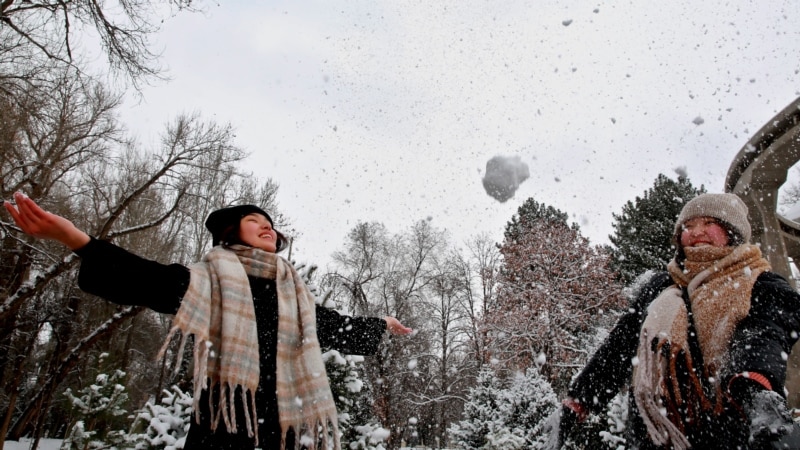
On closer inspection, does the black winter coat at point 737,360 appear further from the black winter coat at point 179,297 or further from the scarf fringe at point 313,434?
the black winter coat at point 179,297

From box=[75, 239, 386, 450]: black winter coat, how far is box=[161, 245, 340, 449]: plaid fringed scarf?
54mm

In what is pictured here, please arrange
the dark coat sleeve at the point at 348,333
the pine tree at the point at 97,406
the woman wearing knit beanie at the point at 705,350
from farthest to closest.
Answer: the pine tree at the point at 97,406 → the dark coat sleeve at the point at 348,333 → the woman wearing knit beanie at the point at 705,350

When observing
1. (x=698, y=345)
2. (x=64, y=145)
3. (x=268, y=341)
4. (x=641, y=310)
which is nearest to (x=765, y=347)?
(x=698, y=345)

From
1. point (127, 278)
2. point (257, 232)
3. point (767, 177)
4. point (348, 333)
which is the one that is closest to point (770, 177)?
point (767, 177)

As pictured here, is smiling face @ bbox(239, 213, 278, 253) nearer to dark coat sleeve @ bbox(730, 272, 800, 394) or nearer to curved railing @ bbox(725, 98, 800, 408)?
dark coat sleeve @ bbox(730, 272, 800, 394)

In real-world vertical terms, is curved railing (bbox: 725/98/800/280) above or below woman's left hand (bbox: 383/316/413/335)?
above

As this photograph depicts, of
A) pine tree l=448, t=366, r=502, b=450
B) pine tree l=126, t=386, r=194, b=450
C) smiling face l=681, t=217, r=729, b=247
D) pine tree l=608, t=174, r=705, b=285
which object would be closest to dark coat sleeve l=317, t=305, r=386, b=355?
smiling face l=681, t=217, r=729, b=247

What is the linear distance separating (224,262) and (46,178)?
1377 centimetres

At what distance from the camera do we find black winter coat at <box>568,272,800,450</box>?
155 centimetres

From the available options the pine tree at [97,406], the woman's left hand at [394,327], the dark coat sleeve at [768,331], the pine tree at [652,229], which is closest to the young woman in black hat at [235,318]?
the woman's left hand at [394,327]

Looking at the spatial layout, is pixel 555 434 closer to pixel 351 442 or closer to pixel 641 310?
pixel 641 310

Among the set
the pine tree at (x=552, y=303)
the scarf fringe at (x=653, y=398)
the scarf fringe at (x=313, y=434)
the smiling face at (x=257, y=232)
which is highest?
the pine tree at (x=552, y=303)

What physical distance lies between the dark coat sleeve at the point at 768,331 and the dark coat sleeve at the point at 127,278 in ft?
7.36

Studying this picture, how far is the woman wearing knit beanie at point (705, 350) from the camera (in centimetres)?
153
